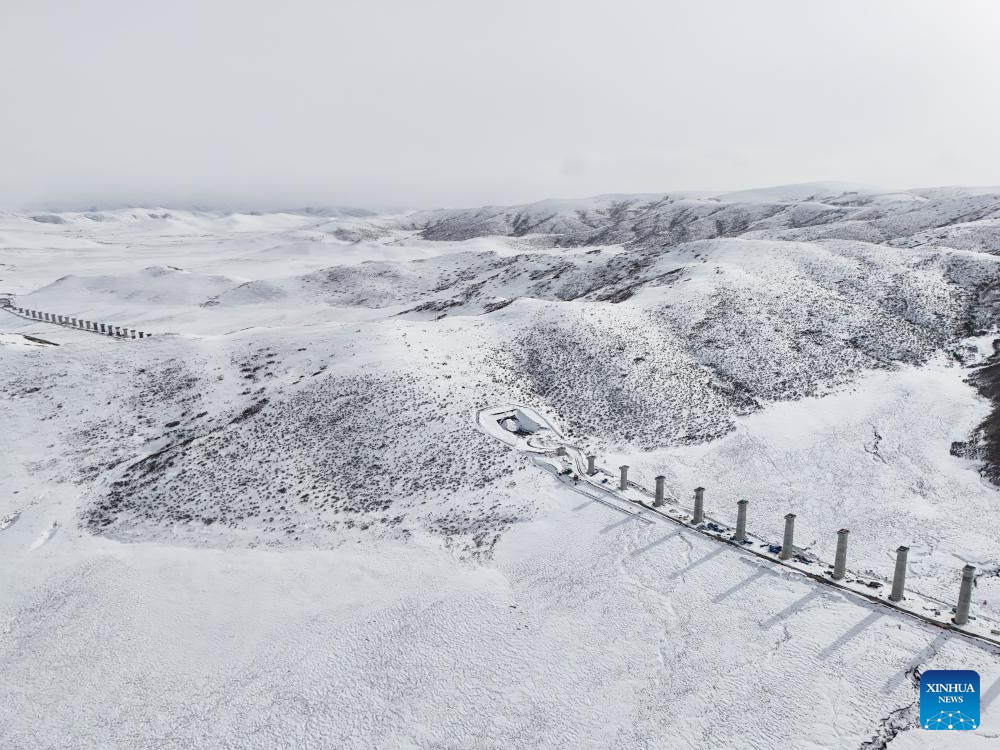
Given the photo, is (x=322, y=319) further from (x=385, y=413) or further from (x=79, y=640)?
(x=79, y=640)

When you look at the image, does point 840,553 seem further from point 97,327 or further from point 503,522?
point 97,327

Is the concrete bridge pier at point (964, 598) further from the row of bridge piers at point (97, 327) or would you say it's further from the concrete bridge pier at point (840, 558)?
the row of bridge piers at point (97, 327)

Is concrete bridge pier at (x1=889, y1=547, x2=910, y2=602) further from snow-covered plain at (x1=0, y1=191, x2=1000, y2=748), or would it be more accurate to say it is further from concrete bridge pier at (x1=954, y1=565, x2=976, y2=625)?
concrete bridge pier at (x1=954, y1=565, x2=976, y2=625)

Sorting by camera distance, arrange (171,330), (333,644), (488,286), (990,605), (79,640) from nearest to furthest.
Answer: (990,605) → (333,644) → (79,640) → (171,330) → (488,286)

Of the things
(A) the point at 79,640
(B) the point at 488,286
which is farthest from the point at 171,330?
(A) the point at 79,640

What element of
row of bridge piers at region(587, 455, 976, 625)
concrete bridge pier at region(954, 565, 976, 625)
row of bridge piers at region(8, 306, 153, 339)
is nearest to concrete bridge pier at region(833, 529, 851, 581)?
row of bridge piers at region(587, 455, 976, 625)
